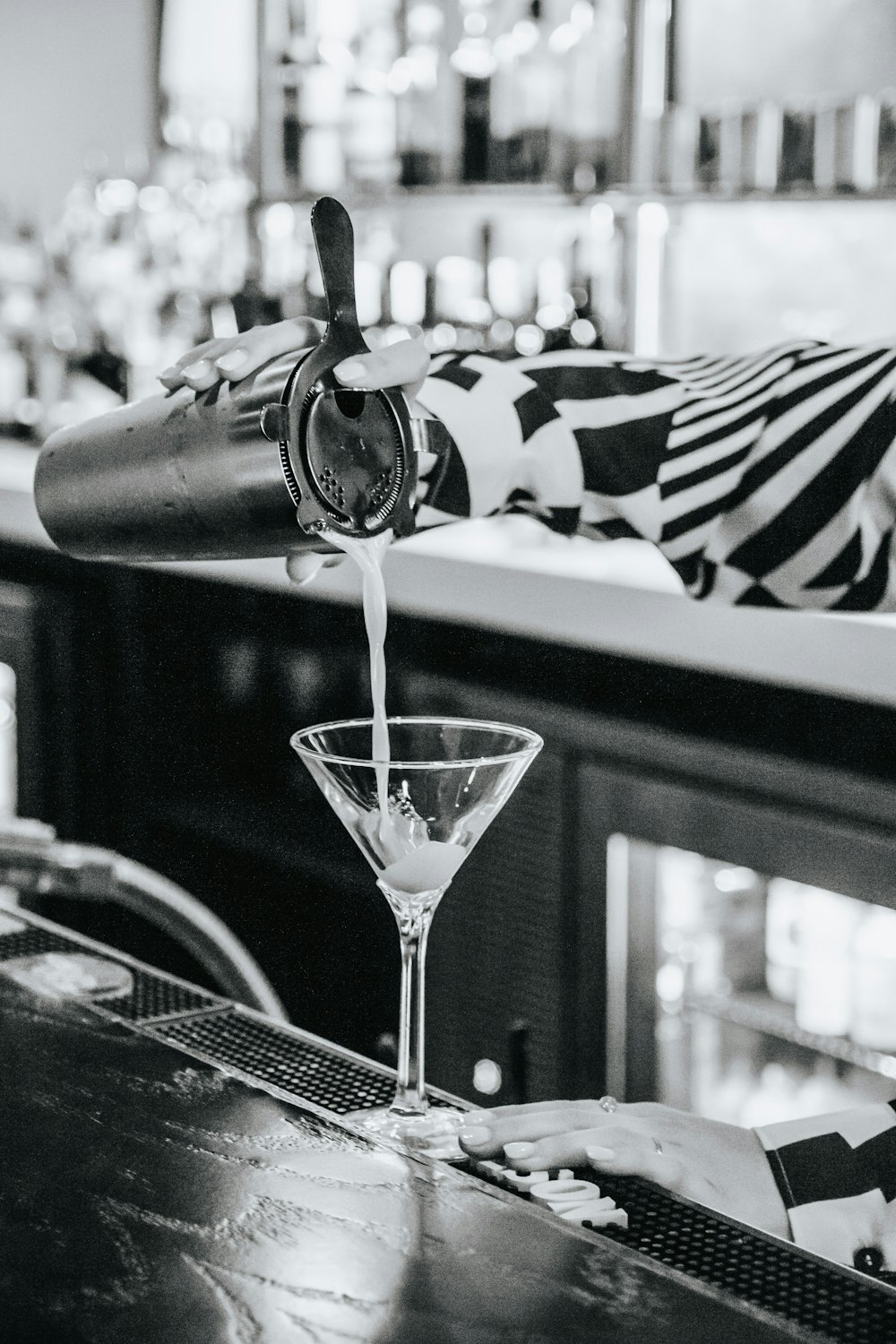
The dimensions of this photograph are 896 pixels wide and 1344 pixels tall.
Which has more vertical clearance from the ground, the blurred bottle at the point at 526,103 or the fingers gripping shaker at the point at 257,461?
the blurred bottle at the point at 526,103

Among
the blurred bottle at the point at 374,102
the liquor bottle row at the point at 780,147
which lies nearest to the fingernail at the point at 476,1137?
the liquor bottle row at the point at 780,147

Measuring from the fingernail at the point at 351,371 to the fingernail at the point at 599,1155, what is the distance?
451 millimetres

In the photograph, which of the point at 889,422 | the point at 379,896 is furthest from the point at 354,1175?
the point at 379,896

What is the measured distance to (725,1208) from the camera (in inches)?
33.9

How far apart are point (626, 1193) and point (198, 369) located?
61 centimetres

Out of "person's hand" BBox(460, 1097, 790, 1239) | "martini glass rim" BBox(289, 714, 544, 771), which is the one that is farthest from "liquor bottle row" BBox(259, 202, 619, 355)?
"person's hand" BBox(460, 1097, 790, 1239)

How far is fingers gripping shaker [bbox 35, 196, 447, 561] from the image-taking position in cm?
102

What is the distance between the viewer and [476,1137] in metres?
0.80

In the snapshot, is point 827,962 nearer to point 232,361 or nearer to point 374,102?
point 232,361

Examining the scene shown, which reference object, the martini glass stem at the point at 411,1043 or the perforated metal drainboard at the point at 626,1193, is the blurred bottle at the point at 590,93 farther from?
the martini glass stem at the point at 411,1043

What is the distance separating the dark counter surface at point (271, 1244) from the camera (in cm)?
58

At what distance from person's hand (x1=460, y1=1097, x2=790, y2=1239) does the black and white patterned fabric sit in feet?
0.04

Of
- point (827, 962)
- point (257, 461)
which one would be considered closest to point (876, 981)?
point (827, 962)

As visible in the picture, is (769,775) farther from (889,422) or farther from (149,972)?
(149,972)
